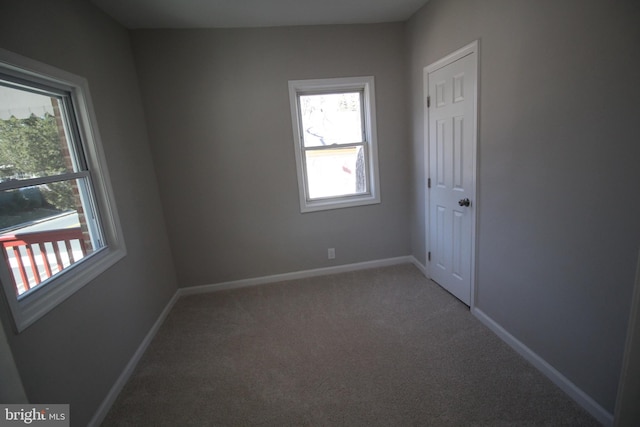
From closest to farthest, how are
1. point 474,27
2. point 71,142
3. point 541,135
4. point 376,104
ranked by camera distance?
point 541,135, point 71,142, point 474,27, point 376,104

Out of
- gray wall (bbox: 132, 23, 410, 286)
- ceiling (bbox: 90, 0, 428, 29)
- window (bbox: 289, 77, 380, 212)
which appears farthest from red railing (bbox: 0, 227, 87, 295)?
window (bbox: 289, 77, 380, 212)

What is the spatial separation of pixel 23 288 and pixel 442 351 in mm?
2555

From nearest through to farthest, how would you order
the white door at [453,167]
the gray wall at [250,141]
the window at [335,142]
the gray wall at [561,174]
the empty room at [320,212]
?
1. the gray wall at [561,174]
2. the empty room at [320,212]
3. the white door at [453,167]
4. the gray wall at [250,141]
5. the window at [335,142]

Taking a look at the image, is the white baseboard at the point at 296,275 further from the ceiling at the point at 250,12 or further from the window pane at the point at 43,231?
the ceiling at the point at 250,12

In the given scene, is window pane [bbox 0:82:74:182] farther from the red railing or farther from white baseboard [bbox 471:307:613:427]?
white baseboard [bbox 471:307:613:427]

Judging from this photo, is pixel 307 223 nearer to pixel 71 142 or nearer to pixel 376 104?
pixel 376 104

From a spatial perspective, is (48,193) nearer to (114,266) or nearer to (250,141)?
(114,266)

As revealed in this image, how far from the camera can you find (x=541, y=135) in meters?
1.62

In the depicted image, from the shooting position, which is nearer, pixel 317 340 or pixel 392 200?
pixel 317 340

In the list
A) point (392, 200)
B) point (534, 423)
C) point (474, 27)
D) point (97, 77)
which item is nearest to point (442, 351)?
point (534, 423)

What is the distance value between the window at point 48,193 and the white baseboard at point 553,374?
2859mm

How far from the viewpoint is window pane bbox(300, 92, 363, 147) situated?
10.2 ft

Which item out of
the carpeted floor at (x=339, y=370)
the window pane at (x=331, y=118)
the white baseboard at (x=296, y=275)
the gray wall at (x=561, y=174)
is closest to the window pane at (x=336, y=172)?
the window pane at (x=331, y=118)

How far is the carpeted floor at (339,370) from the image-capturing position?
1576 mm
